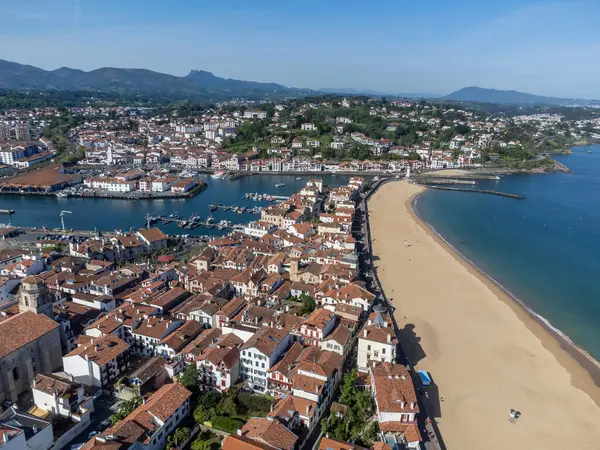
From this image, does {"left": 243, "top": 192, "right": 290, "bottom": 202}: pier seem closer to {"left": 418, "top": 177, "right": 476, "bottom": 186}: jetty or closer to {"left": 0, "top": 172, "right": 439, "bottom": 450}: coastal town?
{"left": 418, "top": 177, "right": 476, "bottom": 186}: jetty

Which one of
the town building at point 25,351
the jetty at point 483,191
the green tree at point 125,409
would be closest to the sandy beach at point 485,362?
the green tree at point 125,409

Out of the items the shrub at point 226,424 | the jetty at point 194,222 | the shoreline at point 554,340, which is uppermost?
the shrub at point 226,424

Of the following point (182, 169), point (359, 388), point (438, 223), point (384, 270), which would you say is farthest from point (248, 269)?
point (182, 169)

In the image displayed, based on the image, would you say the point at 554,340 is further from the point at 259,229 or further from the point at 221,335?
the point at 259,229

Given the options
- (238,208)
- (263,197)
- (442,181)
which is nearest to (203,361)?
(238,208)

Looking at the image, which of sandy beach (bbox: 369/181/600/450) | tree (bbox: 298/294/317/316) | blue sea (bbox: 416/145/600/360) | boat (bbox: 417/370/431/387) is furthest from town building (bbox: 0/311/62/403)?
blue sea (bbox: 416/145/600/360)

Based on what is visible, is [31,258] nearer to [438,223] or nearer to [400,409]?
[400,409]

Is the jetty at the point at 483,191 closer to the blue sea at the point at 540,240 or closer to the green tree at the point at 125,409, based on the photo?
the blue sea at the point at 540,240
